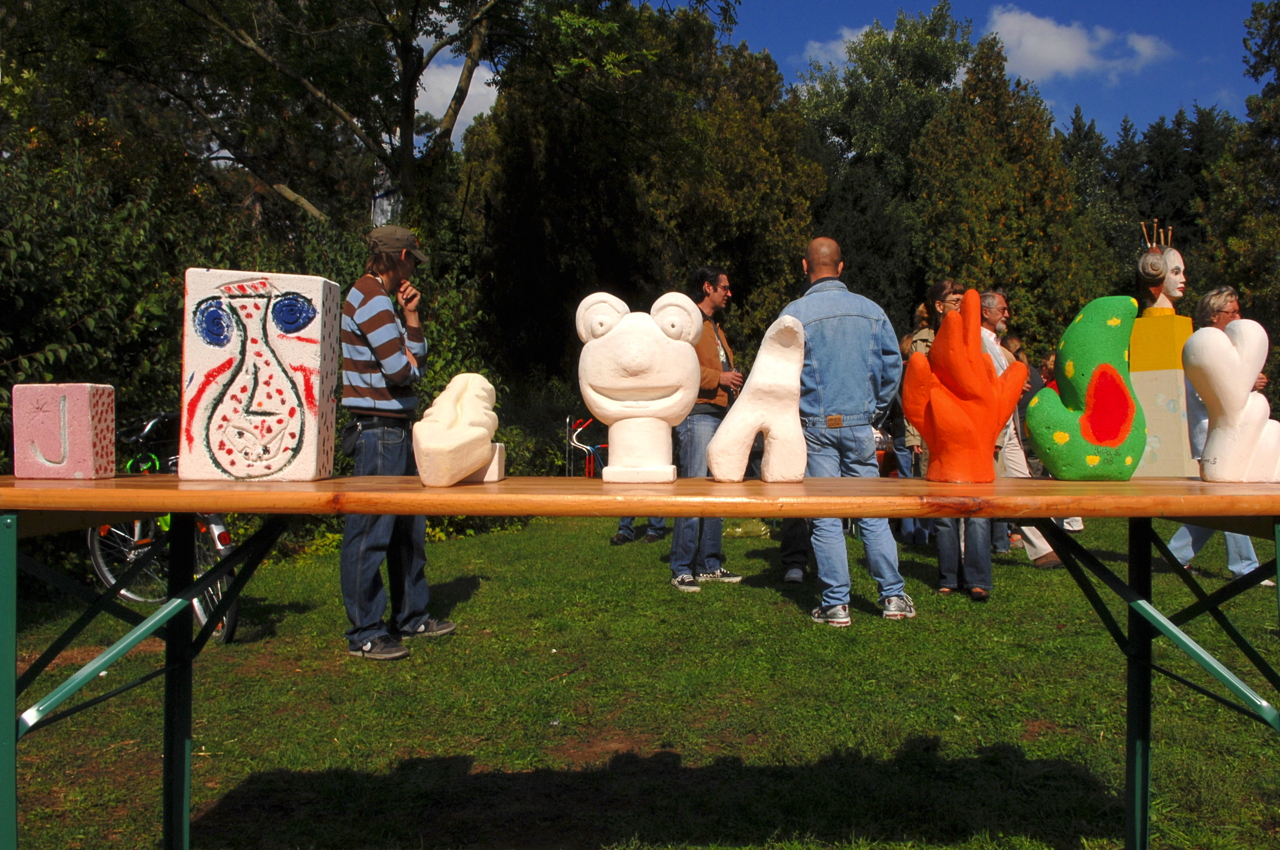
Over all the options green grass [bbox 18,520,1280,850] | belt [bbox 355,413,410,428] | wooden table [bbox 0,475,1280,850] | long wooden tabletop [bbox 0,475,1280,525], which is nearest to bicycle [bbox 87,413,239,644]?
green grass [bbox 18,520,1280,850]

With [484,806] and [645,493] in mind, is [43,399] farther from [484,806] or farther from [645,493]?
[484,806]

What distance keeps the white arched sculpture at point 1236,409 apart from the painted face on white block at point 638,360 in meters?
1.31

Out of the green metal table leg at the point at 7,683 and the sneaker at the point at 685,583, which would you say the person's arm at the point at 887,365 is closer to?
the sneaker at the point at 685,583

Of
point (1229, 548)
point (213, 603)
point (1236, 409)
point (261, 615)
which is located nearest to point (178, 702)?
point (213, 603)

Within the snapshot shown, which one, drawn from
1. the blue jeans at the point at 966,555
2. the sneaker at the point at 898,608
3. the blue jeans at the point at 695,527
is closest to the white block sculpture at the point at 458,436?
the blue jeans at the point at 695,527

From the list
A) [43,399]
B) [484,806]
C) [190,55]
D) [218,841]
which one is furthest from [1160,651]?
[190,55]

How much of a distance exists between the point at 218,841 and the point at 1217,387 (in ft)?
9.90

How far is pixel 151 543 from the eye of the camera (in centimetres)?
457

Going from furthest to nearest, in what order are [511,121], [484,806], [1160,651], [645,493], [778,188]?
[778,188]
[511,121]
[1160,651]
[484,806]
[645,493]

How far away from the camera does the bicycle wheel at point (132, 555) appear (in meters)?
5.18

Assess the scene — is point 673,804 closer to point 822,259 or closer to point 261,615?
point 822,259

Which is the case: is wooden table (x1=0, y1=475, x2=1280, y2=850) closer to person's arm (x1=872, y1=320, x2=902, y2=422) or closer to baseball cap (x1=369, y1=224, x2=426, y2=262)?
baseball cap (x1=369, y1=224, x2=426, y2=262)

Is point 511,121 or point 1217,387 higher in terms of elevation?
point 511,121

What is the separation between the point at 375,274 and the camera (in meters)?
3.82
